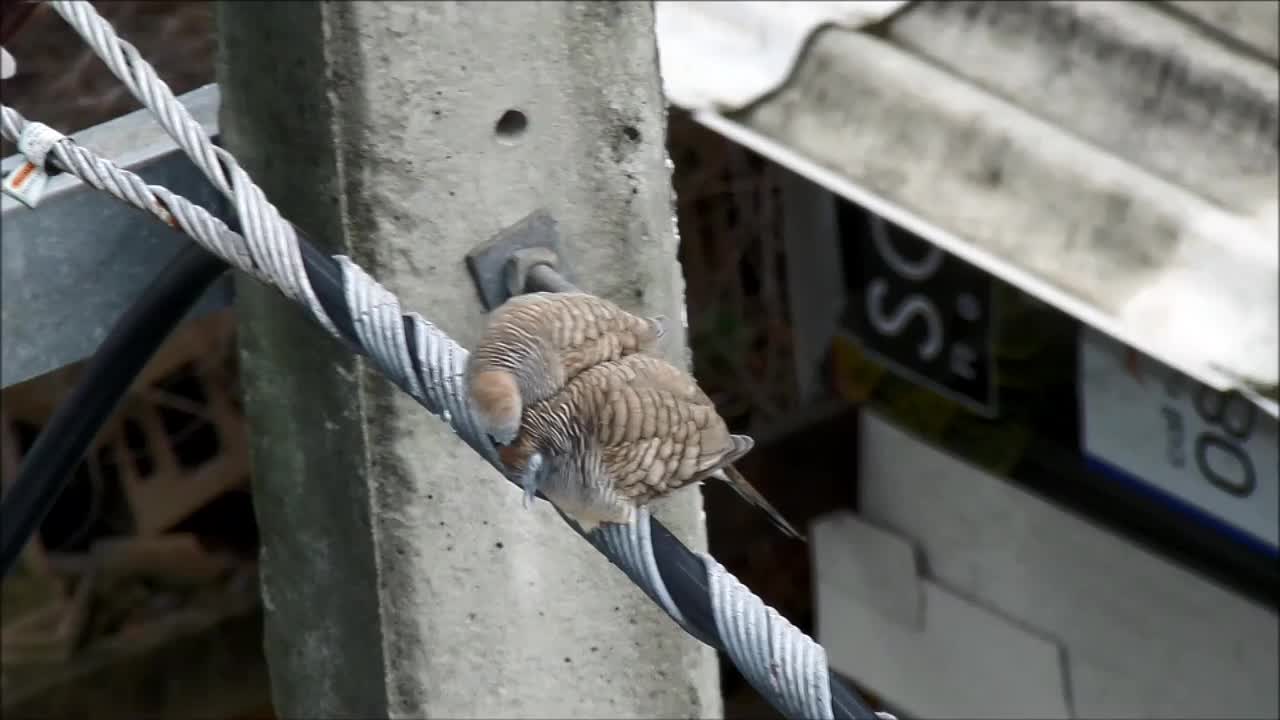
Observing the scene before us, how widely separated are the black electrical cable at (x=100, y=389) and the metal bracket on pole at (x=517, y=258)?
1.39ft

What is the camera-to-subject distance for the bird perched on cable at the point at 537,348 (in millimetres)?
932

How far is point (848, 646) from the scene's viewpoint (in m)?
3.63

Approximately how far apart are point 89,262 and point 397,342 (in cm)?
75

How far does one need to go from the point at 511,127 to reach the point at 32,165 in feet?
1.16

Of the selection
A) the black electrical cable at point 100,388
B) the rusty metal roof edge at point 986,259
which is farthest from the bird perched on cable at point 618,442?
the rusty metal roof edge at point 986,259

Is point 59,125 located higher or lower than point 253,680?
higher

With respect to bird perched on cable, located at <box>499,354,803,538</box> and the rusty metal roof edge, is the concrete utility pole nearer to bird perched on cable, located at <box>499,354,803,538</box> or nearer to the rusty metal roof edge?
bird perched on cable, located at <box>499,354,803,538</box>

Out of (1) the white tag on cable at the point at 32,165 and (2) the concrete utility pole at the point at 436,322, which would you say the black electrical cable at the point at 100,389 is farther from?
(1) the white tag on cable at the point at 32,165

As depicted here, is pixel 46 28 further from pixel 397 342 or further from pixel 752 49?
pixel 397 342

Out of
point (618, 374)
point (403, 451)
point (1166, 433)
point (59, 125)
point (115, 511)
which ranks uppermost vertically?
point (618, 374)

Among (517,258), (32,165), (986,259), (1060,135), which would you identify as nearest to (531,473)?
(517,258)

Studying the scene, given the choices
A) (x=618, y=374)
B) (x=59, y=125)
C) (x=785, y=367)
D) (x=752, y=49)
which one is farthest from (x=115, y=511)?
(x=618, y=374)

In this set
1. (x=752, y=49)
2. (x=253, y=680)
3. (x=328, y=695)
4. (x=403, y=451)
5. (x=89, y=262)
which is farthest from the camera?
(x=253, y=680)

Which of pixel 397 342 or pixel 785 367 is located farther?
pixel 785 367
